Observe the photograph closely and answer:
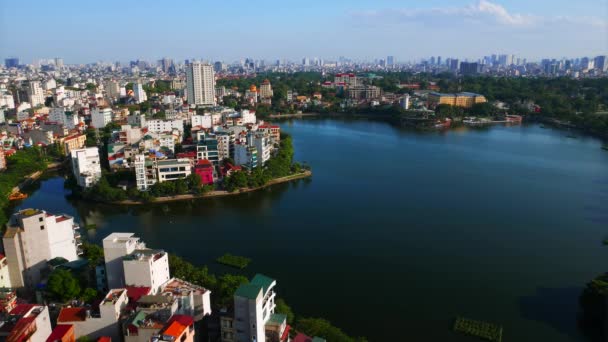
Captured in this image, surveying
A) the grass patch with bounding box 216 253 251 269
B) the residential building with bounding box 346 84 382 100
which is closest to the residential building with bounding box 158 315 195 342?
the grass patch with bounding box 216 253 251 269

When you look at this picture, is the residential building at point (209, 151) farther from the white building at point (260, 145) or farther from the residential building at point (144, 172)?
the residential building at point (144, 172)

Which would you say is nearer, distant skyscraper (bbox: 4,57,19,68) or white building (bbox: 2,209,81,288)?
white building (bbox: 2,209,81,288)

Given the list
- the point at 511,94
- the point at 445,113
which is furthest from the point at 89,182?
the point at 511,94

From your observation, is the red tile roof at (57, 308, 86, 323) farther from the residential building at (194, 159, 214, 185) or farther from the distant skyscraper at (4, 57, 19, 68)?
the distant skyscraper at (4, 57, 19, 68)

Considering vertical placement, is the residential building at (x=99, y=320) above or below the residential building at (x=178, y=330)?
below

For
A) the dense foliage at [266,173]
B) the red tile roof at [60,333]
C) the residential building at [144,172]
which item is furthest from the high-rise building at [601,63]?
the red tile roof at [60,333]

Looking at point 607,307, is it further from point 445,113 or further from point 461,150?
point 445,113
